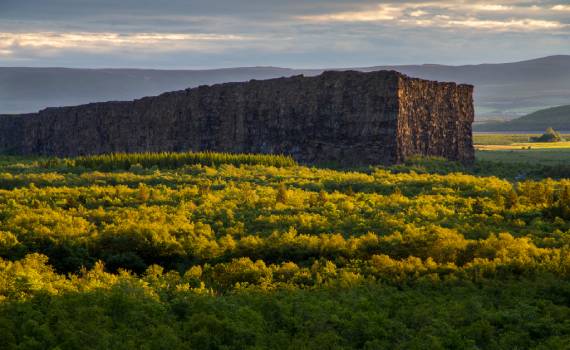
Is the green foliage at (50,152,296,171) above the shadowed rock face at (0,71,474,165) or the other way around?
the other way around

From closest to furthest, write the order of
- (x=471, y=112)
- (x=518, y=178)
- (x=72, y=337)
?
1. (x=72, y=337)
2. (x=518, y=178)
3. (x=471, y=112)

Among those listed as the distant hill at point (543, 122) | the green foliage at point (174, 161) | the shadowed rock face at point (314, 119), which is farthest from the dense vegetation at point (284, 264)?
the distant hill at point (543, 122)

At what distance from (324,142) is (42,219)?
66.7ft

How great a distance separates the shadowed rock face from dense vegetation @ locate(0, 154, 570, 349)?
8465 mm

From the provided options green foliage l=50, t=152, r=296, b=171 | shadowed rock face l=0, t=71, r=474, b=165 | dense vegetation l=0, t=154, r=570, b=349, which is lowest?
dense vegetation l=0, t=154, r=570, b=349

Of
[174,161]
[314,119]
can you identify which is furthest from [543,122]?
[174,161]

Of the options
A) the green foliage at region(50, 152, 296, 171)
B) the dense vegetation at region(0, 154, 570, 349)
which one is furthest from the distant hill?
the dense vegetation at region(0, 154, 570, 349)

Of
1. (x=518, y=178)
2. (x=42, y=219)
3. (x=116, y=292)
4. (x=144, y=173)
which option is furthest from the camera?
(x=518, y=178)

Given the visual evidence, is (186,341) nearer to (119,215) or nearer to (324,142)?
(119,215)

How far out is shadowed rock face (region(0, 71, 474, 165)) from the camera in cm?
3622

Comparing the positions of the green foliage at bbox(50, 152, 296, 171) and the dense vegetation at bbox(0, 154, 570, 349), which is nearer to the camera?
the dense vegetation at bbox(0, 154, 570, 349)

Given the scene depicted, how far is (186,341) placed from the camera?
41.1ft

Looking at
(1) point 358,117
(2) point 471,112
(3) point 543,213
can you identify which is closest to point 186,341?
(3) point 543,213

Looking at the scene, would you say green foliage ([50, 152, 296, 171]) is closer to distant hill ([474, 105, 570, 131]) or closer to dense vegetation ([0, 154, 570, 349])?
dense vegetation ([0, 154, 570, 349])
